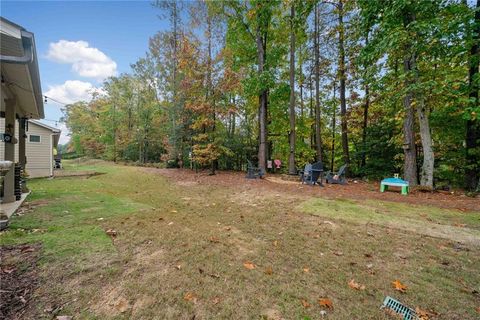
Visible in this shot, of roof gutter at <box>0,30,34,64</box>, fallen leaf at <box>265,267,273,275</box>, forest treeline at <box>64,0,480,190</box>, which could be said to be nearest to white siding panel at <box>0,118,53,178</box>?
forest treeline at <box>64,0,480,190</box>

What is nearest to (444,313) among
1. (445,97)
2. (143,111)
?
(445,97)

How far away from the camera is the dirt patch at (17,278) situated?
168 centimetres

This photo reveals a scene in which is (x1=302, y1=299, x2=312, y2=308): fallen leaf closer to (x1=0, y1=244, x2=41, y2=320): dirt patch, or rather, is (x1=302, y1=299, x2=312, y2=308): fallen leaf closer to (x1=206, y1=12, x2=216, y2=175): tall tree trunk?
(x1=0, y1=244, x2=41, y2=320): dirt patch

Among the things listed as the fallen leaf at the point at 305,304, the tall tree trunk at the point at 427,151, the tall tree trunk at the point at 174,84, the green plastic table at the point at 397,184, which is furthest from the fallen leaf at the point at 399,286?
the tall tree trunk at the point at 174,84

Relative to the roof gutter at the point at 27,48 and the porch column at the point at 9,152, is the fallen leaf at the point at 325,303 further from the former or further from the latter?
the porch column at the point at 9,152

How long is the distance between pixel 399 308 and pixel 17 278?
367 cm

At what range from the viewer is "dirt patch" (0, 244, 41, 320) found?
5.50 ft

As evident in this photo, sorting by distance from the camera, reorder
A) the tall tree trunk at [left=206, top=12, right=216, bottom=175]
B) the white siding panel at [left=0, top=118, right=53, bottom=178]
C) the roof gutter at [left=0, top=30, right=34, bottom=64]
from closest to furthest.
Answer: the roof gutter at [left=0, top=30, right=34, bottom=64], the white siding panel at [left=0, top=118, right=53, bottom=178], the tall tree trunk at [left=206, top=12, right=216, bottom=175]

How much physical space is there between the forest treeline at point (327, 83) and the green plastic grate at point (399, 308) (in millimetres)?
6364

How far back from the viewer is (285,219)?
13.6 ft

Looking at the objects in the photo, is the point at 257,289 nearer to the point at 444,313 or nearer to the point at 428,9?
the point at 444,313

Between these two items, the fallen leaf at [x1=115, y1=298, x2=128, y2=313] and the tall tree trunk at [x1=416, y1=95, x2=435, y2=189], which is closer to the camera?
the fallen leaf at [x1=115, y1=298, x2=128, y2=313]

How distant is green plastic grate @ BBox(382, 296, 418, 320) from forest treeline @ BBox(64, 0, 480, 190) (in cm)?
636

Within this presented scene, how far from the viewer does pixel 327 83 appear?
14547 mm
